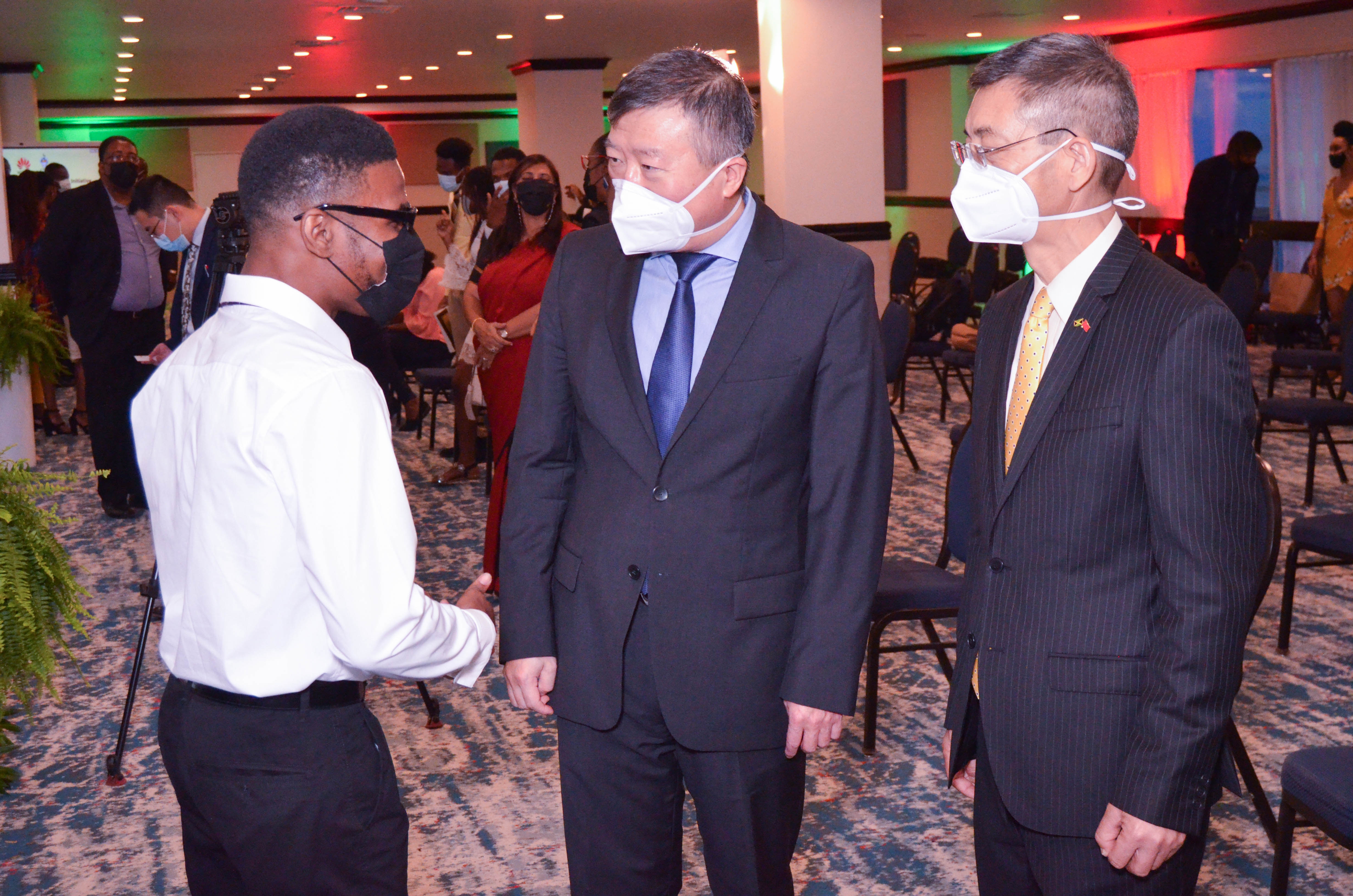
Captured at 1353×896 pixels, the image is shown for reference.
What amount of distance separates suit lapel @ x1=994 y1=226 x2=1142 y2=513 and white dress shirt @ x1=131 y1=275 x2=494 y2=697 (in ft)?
2.66

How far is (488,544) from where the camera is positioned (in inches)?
188

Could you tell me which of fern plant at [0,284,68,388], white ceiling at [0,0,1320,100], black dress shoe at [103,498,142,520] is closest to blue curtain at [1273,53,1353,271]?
white ceiling at [0,0,1320,100]

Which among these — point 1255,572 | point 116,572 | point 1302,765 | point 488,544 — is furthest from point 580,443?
point 116,572

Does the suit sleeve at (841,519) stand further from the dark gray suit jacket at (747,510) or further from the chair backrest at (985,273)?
the chair backrest at (985,273)

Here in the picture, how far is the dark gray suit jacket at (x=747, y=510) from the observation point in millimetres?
1858

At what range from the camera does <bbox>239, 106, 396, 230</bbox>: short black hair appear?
1.65 meters

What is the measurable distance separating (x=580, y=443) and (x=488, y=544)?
285cm

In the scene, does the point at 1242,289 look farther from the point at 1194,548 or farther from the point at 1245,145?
the point at 1194,548

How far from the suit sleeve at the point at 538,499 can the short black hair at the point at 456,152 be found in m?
6.58

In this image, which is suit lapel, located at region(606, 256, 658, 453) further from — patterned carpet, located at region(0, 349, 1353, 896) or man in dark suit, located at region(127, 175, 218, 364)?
man in dark suit, located at region(127, 175, 218, 364)

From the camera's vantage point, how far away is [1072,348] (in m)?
1.63

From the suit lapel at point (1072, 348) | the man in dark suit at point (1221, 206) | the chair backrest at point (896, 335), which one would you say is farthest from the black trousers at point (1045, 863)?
the man in dark suit at point (1221, 206)

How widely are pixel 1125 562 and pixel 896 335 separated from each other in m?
5.04

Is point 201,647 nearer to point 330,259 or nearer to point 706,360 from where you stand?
point 330,259
